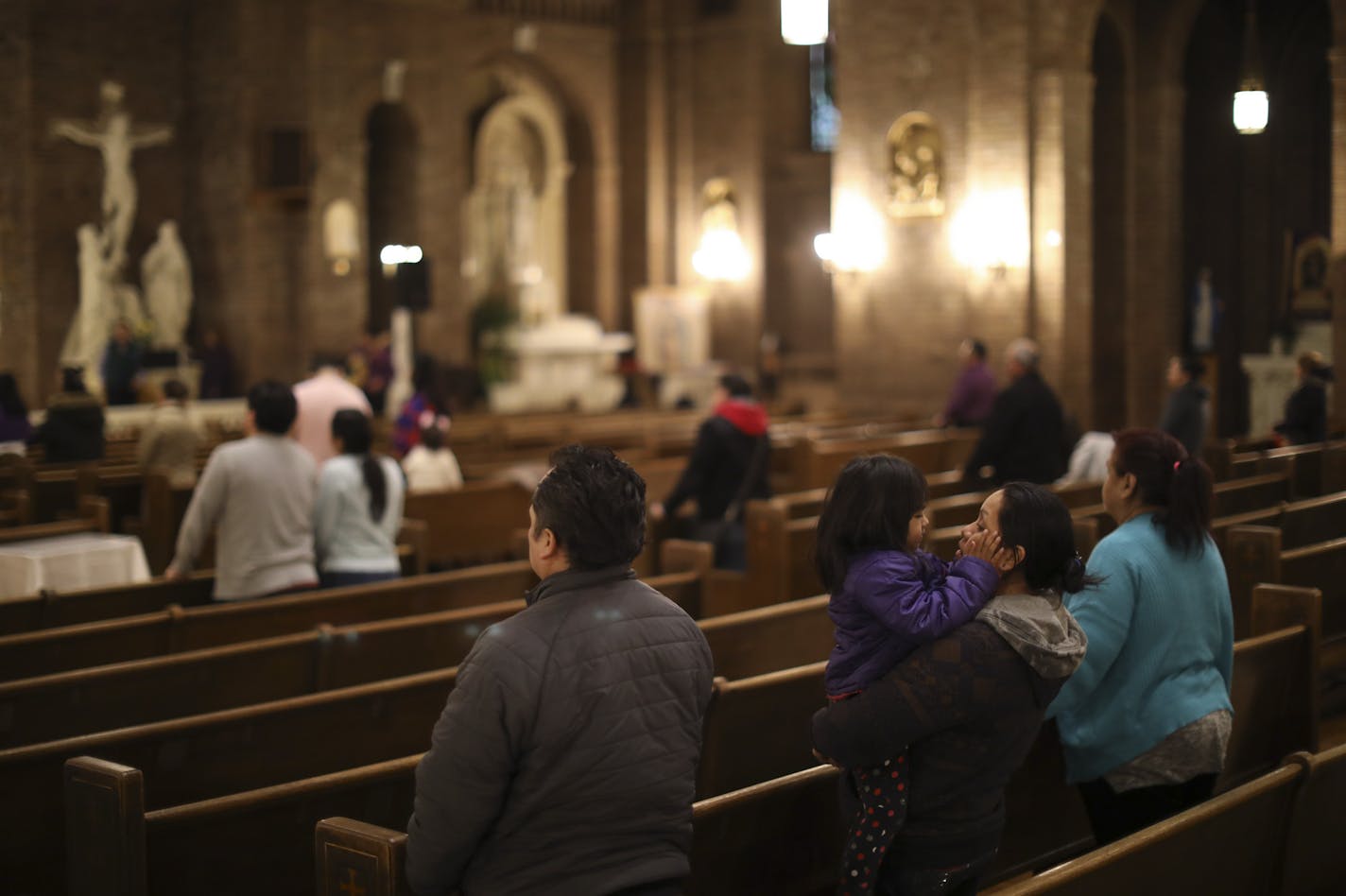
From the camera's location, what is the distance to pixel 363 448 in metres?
6.27

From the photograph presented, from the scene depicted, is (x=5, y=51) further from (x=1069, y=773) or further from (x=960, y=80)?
(x=1069, y=773)

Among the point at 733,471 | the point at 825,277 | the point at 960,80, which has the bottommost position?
the point at 733,471

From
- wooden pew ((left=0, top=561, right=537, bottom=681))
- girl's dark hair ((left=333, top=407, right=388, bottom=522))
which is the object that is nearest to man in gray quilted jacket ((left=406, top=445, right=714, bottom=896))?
wooden pew ((left=0, top=561, right=537, bottom=681))

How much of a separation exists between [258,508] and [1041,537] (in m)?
3.74

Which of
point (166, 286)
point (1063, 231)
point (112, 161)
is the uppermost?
point (112, 161)

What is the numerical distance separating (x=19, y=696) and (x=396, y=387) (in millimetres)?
15009

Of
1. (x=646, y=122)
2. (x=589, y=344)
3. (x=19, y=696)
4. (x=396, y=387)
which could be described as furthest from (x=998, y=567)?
(x=646, y=122)

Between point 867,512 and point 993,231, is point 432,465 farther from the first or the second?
point 993,231

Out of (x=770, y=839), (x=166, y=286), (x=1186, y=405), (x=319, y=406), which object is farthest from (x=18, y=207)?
(x=770, y=839)

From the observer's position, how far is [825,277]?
933 inches

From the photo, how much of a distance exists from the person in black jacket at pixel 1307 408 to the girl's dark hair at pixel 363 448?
23.1ft

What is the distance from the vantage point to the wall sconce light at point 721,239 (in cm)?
2289

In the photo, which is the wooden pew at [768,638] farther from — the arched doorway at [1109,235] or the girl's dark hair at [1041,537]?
the arched doorway at [1109,235]

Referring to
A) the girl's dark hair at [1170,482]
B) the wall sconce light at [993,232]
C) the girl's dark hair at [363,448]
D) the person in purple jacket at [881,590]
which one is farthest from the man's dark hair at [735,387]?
the wall sconce light at [993,232]
